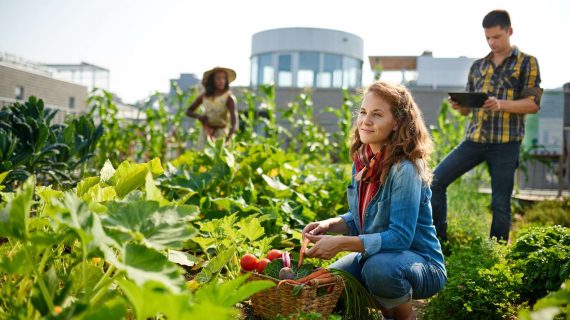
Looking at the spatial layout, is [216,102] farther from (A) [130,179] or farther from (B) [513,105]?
(A) [130,179]

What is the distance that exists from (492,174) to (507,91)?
1.94 feet

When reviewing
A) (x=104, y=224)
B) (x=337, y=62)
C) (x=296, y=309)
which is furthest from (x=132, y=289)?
(x=337, y=62)

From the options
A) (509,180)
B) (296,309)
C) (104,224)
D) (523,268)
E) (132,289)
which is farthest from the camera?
(509,180)

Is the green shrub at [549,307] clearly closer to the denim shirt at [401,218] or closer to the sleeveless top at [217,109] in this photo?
the denim shirt at [401,218]

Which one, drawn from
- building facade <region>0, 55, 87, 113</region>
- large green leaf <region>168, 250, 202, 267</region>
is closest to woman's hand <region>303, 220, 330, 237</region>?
large green leaf <region>168, 250, 202, 267</region>

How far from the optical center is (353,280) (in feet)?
7.33

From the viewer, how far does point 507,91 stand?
3.77 m

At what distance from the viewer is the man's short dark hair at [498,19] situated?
360cm

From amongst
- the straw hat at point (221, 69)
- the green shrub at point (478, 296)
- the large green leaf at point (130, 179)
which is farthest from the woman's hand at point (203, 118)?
the large green leaf at point (130, 179)

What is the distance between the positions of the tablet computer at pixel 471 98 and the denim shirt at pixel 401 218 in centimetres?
147

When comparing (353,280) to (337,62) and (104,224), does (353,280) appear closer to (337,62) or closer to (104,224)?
(104,224)

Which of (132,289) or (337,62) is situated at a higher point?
(337,62)

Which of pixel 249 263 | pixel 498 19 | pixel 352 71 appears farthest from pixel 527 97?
pixel 352 71

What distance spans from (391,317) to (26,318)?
5.25 feet
